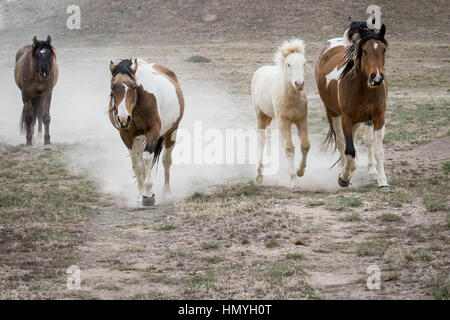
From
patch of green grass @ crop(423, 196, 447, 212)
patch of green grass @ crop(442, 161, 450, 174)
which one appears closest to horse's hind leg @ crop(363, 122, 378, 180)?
patch of green grass @ crop(442, 161, 450, 174)

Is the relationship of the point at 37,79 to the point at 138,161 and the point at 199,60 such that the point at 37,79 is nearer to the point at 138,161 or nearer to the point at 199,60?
the point at 138,161

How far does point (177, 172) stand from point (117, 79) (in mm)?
3600

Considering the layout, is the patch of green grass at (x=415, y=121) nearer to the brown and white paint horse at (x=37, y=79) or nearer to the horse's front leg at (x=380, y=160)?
the horse's front leg at (x=380, y=160)

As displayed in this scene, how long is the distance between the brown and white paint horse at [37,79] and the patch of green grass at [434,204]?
8.62m

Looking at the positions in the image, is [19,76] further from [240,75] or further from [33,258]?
[240,75]

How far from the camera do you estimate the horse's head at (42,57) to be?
44.3 ft

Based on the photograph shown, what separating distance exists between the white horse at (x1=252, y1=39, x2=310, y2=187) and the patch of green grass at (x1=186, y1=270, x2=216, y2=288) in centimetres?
384

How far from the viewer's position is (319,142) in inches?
525

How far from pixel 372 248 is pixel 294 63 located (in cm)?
349

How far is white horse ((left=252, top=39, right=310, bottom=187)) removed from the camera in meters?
9.12

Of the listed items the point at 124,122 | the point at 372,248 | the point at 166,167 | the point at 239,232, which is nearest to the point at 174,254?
the point at 239,232

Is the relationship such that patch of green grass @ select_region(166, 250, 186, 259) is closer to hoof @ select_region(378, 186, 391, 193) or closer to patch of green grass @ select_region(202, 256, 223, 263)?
patch of green grass @ select_region(202, 256, 223, 263)

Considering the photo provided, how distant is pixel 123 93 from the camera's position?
8016 mm
